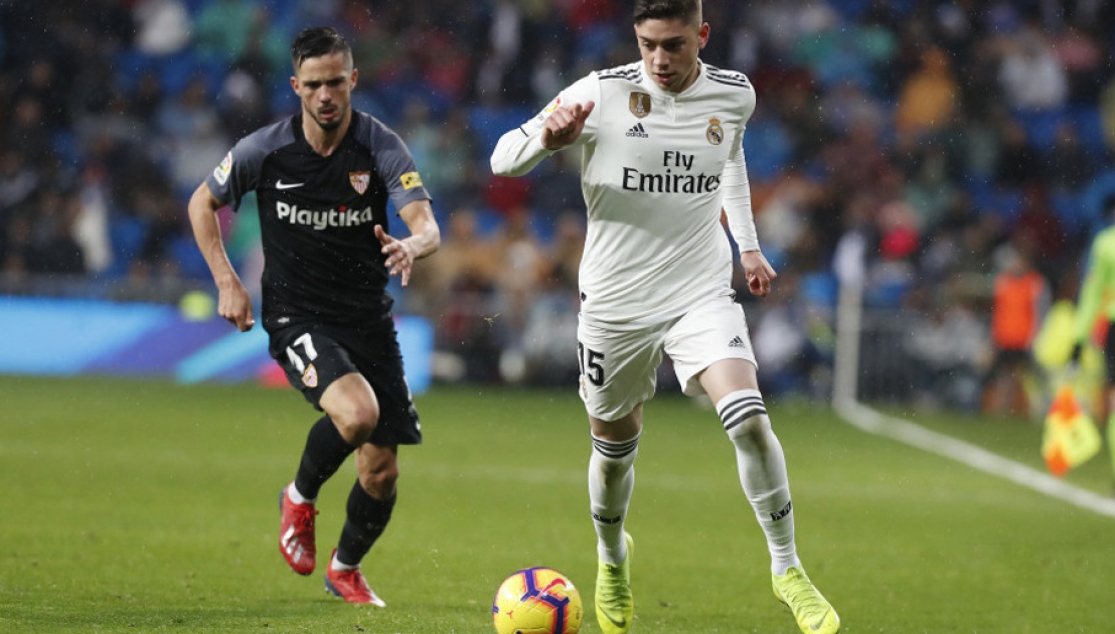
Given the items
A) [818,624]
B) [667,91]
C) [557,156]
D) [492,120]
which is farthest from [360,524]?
[492,120]

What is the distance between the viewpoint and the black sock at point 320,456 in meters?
7.18

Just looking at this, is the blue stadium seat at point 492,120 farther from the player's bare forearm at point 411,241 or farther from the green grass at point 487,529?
the player's bare forearm at point 411,241

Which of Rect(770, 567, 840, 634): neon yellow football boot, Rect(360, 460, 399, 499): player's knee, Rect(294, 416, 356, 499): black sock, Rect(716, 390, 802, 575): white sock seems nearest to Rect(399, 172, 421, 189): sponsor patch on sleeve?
Rect(294, 416, 356, 499): black sock

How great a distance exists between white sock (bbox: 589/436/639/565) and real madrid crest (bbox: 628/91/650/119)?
4.62 feet

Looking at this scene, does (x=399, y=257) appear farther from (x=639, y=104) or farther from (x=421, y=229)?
(x=639, y=104)

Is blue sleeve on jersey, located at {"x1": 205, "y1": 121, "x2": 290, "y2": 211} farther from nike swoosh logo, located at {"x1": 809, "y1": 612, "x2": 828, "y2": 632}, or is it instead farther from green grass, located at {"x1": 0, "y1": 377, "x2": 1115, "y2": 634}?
nike swoosh logo, located at {"x1": 809, "y1": 612, "x2": 828, "y2": 632}

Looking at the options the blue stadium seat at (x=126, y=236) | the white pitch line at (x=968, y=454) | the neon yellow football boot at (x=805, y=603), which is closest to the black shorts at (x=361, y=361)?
the neon yellow football boot at (x=805, y=603)

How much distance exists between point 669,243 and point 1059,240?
16225mm

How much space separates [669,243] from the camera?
656 centimetres

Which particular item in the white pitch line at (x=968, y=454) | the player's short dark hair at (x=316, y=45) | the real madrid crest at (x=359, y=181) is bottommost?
the white pitch line at (x=968, y=454)

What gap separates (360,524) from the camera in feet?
24.3

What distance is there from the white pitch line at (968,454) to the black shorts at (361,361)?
635cm

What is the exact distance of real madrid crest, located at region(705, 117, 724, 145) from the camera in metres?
6.55

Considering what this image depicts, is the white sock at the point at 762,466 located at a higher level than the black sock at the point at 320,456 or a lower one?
higher
